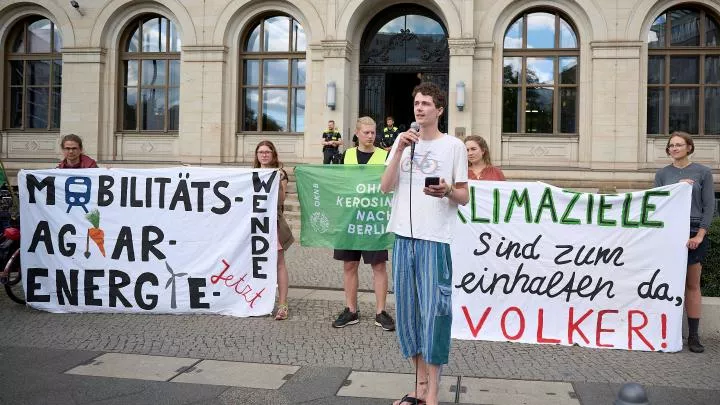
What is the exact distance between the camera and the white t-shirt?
4305 mm

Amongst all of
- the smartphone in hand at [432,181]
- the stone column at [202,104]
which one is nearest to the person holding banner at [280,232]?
the smartphone in hand at [432,181]

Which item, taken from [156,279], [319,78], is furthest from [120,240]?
[319,78]

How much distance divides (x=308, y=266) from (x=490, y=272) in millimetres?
4779

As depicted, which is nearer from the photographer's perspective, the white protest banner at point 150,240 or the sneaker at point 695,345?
the sneaker at point 695,345

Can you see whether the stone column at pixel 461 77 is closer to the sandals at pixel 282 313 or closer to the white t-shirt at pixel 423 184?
the sandals at pixel 282 313

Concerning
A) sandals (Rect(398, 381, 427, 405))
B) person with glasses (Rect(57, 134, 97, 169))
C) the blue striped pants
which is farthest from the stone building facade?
sandals (Rect(398, 381, 427, 405))

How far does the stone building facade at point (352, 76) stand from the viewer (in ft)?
59.6

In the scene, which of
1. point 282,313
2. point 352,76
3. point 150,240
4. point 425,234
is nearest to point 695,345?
point 425,234

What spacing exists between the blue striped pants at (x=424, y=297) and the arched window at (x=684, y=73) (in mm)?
16366

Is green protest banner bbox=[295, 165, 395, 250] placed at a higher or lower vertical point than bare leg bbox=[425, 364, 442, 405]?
higher

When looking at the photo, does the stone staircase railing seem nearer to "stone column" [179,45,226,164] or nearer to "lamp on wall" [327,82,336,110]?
"lamp on wall" [327,82,336,110]

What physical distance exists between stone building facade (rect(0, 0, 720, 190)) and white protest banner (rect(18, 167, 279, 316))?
37.3 feet

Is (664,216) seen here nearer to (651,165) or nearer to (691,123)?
(651,165)

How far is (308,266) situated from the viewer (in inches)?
432
